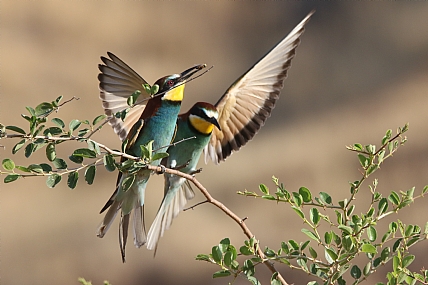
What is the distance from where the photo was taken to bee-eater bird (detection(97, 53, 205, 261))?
128 cm

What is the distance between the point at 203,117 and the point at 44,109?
28.6 inches

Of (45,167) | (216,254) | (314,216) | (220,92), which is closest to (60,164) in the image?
(45,167)

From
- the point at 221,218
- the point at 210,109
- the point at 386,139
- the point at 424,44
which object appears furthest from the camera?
the point at 424,44

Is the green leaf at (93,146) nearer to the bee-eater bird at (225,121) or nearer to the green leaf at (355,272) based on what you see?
the green leaf at (355,272)

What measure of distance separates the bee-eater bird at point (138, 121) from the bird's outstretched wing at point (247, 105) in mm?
171

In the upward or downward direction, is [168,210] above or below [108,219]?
above

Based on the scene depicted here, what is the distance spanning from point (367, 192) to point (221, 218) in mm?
762

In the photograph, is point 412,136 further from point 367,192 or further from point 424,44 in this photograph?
point 424,44

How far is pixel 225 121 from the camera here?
1.52 m

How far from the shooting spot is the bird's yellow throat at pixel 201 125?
55.9 inches

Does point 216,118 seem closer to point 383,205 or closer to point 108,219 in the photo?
point 108,219

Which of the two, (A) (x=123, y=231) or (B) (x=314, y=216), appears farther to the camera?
(A) (x=123, y=231)

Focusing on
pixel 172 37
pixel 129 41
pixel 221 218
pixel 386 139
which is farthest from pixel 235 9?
pixel 386 139

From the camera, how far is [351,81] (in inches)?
131
